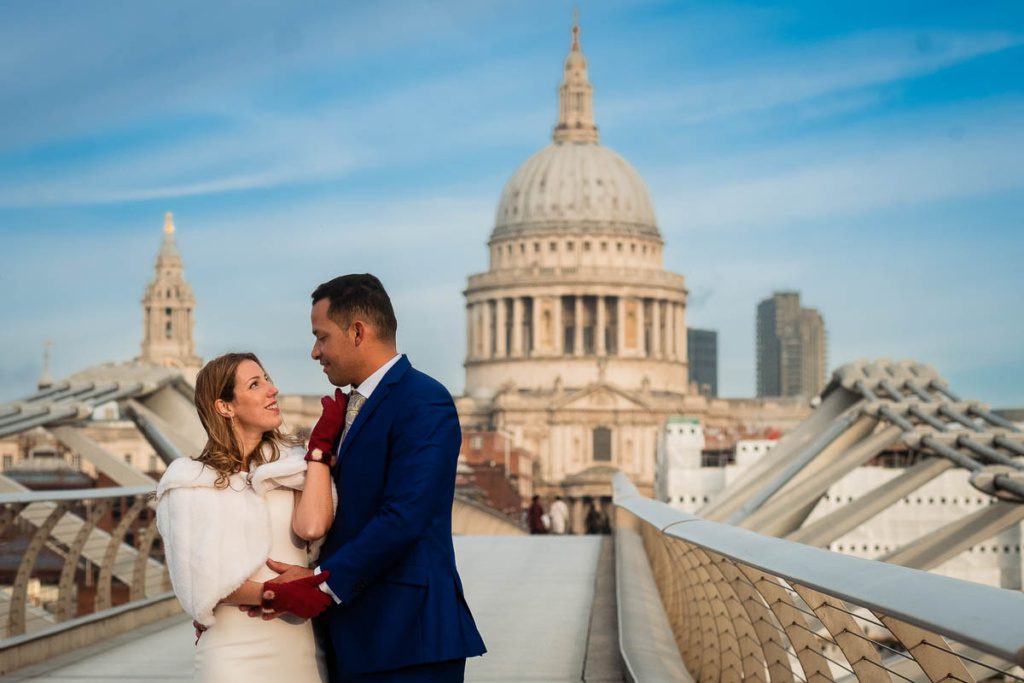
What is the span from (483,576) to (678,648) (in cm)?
662

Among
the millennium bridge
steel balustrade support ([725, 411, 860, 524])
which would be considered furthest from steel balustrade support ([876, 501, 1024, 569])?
steel balustrade support ([725, 411, 860, 524])

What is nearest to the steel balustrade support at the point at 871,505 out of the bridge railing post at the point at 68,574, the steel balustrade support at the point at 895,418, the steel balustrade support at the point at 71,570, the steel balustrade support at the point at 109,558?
the steel balustrade support at the point at 895,418

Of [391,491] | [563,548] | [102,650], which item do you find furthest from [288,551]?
[563,548]

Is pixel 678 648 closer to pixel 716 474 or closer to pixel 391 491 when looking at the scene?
pixel 391 491

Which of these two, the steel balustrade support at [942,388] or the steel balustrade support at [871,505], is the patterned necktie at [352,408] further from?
the steel balustrade support at [942,388]

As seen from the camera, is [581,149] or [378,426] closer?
[378,426]

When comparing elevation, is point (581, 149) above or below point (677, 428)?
above

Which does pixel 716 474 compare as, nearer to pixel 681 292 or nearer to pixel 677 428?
pixel 677 428

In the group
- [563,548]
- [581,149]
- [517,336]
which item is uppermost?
[581,149]

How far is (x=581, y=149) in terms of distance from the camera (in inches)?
6102

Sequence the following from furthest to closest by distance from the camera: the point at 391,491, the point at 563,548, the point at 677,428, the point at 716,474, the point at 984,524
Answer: the point at 677,428, the point at 716,474, the point at 563,548, the point at 984,524, the point at 391,491

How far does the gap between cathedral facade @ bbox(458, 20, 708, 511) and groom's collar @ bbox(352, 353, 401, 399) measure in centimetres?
12793

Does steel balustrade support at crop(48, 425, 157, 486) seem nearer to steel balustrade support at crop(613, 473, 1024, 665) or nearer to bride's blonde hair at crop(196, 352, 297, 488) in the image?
bride's blonde hair at crop(196, 352, 297, 488)

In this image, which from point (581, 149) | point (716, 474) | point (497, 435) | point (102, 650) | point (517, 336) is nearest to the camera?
point (102, 650)
